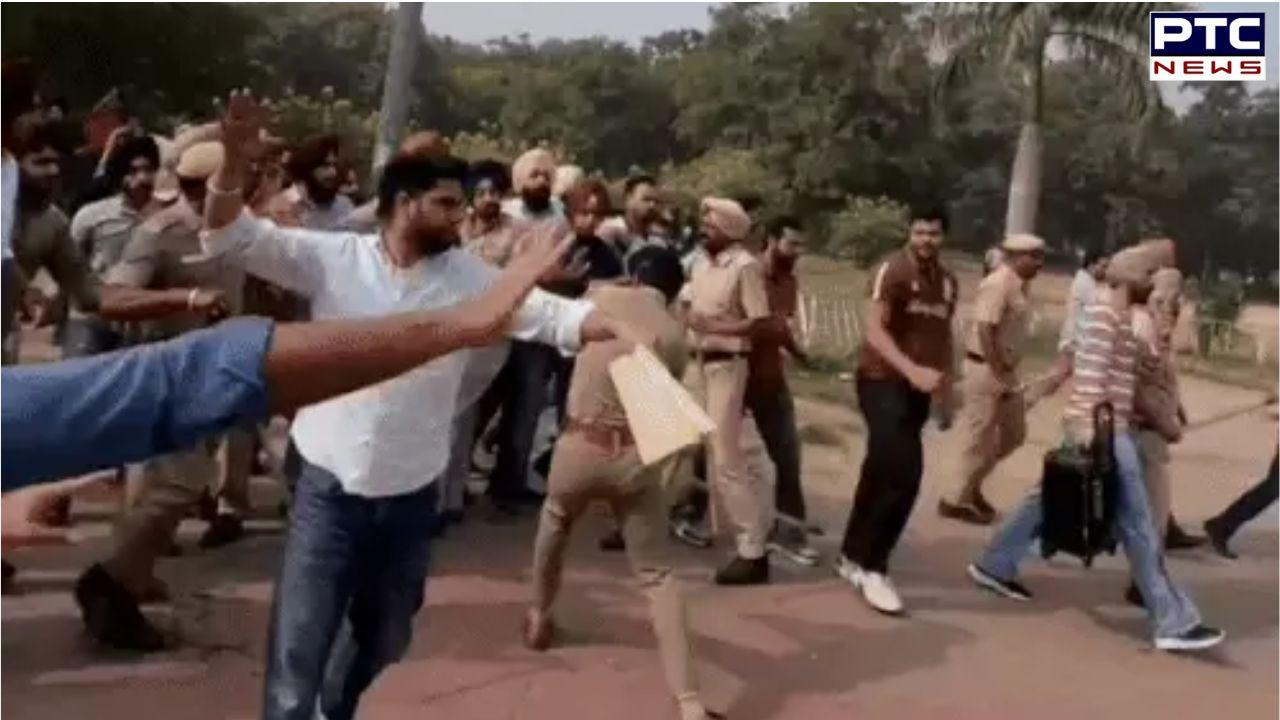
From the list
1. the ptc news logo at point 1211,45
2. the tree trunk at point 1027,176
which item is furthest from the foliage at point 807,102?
the ptc news logo at point 1211,45

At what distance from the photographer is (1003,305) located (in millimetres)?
8328

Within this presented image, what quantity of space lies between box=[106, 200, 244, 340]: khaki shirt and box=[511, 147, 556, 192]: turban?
2.28 metres

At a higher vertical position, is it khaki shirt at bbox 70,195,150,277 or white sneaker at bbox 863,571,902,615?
khaki shirt at bbox 70,195,150,277

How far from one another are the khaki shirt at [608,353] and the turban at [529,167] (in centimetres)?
212

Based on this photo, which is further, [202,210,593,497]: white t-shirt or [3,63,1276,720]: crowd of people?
[202,210,593,497]: white t-shirt

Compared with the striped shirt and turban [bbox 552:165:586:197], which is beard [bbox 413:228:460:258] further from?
turban [bbox 552:165:586:197]

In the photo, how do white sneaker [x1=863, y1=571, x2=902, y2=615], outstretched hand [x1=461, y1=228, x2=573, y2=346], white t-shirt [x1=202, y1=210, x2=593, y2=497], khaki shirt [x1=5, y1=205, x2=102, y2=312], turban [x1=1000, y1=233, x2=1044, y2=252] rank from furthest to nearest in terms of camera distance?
turban [x1=1000, y1=233, x2=1044, y2=252] < white sneaker [x1=863, y1=571, x2=902, y2=615] < khaki shirt [x1=5, y1=205, x2=102, y2=312] < white t-shirt [x1=202, y1=210, x2=593, y2=497] < outstretched hand [x1=461, y1=228, x2=573, y2=346]

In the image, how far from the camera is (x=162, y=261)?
5.29 meters

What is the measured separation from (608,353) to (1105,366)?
2.29m

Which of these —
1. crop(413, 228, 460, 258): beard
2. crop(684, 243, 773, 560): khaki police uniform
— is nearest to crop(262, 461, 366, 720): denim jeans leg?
crop(413, 228, 460, 258): beard

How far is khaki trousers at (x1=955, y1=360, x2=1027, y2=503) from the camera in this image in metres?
8.53

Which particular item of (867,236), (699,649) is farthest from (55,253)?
(867,236)

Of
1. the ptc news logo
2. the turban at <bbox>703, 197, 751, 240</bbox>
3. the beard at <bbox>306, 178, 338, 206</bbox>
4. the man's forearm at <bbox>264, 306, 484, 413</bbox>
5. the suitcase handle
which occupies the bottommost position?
the suitcase handle

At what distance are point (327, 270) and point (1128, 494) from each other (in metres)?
3.63
